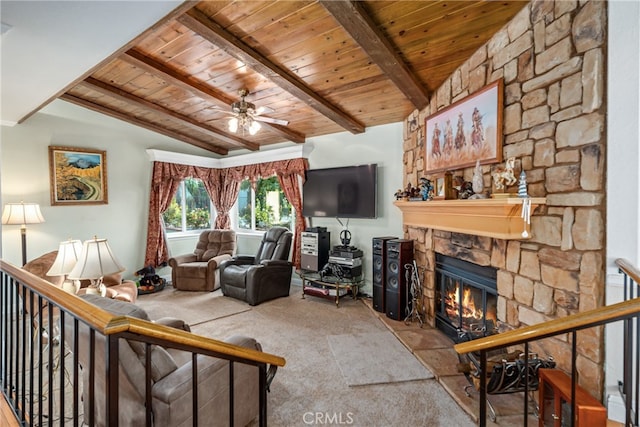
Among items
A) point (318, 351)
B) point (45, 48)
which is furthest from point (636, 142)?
point (45, 48)

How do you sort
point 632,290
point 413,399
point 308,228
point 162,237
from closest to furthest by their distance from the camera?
→ point 632,290, point 413,399, point 308,228, point 162,237

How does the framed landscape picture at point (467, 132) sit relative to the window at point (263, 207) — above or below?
above

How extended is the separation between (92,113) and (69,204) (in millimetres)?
1493

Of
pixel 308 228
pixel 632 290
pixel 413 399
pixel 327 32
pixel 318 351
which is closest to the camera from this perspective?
pixel 632 290

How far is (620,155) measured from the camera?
1.68 m

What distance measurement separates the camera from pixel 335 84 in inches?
134

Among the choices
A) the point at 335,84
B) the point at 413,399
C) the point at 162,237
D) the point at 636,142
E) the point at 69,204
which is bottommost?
the point at 413,399

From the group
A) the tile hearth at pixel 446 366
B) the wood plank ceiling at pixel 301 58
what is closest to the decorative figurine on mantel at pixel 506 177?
the wood plank ceiling at pixel 301 58

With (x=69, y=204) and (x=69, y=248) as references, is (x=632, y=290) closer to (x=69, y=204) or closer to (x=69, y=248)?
(x=69, y=248)

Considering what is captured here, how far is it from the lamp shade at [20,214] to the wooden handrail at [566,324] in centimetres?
507

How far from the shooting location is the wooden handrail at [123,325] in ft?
2.99

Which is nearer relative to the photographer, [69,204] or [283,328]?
[283,328]

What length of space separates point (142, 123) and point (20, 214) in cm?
218

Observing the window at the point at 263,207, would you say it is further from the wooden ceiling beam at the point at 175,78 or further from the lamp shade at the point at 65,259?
the lamp shade at the point at 65,259
